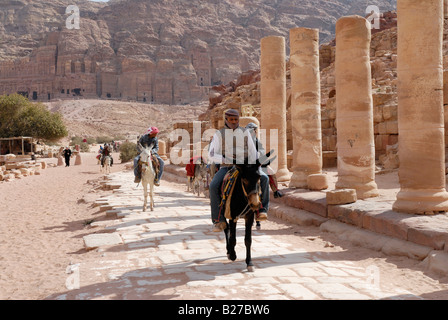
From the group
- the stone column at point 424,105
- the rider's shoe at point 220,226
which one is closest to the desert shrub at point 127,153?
the stone column at point 424,105

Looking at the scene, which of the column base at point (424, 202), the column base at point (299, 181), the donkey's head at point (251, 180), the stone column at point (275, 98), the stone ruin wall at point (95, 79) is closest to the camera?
the donkey's head at point (251, 180)

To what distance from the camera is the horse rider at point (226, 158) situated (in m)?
5.51

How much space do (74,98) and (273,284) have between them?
10194cm

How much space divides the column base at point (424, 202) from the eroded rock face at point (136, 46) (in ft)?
323

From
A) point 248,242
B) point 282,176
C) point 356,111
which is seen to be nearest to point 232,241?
point 248,242

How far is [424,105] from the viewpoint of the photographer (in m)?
7.46

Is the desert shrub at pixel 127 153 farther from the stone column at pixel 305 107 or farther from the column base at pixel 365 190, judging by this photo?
the column base at pixel 365 190

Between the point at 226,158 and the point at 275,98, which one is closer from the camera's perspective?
the point at 226,158

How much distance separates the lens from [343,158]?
10055 mm

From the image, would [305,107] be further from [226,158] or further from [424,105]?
[226,158]

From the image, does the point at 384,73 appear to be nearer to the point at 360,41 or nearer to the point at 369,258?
the point at 360,41

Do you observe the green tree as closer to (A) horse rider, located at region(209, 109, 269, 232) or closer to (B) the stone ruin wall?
(A) horse rider, located at region(209, 109, 269, 232)

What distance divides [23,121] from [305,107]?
38.3 meters
